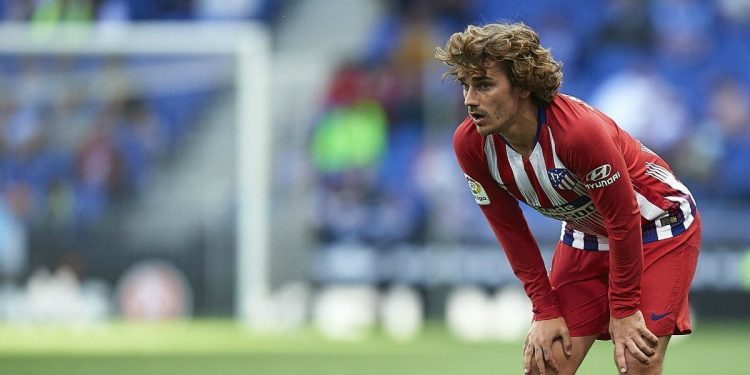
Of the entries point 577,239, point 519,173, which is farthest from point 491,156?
point 577,239

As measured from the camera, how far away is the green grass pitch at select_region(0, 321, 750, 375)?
33.7 feet

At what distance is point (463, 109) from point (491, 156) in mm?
10203

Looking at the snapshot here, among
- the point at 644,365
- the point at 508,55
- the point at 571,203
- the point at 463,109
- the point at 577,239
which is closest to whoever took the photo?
the point at 508,55

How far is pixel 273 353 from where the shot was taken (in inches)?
469

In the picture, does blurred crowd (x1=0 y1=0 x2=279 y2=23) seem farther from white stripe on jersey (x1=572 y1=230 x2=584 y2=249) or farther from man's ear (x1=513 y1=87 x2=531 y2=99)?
man's ear (x1=513 y1=87 x2=531 y2=99)

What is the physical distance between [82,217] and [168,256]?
1.03m

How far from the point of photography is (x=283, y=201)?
50.4 ft

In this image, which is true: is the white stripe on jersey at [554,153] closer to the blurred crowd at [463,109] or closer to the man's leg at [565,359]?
the man's leg at [565,359]

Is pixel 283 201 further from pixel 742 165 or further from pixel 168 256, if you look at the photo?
pixel 742 165

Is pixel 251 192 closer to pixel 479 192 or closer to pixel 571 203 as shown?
pixel 479 192

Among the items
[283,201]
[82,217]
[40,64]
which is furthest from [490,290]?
[40,64]

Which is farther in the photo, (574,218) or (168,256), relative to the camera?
(168,256)

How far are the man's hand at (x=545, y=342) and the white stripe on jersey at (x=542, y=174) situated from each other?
1.73 feet

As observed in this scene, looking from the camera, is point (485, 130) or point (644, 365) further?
point (644, 365)
